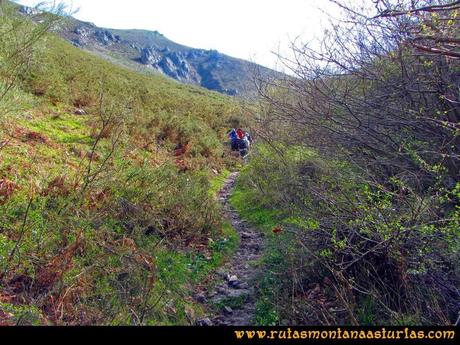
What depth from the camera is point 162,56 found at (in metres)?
123

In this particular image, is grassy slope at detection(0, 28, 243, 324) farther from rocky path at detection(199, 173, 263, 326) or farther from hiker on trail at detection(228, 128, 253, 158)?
hiker on trail at detection(228, 128, 253, 158)

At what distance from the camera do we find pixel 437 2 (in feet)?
16.3

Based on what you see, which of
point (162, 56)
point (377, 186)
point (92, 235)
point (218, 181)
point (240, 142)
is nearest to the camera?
point (377, 186)

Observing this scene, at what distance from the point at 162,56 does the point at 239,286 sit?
126 meters

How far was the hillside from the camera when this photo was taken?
9850 centimetres

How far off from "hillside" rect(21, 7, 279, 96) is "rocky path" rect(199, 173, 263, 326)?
8626 centimetres

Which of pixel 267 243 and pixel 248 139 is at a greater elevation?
pixel 248 139

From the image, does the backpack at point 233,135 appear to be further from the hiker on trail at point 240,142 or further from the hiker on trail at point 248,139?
the hiker on trail at point 248,139

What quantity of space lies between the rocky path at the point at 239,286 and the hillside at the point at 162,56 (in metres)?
86.3

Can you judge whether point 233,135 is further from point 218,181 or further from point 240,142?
point 218,181

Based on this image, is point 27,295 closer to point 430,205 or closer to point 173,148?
point 430,205

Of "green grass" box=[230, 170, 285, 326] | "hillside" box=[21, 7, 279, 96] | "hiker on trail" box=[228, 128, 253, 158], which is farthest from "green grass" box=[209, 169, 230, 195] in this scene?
"hillside" box=[21, 7, 279, 96]

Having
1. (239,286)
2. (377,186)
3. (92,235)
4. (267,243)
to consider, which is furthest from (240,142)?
(377,186)
